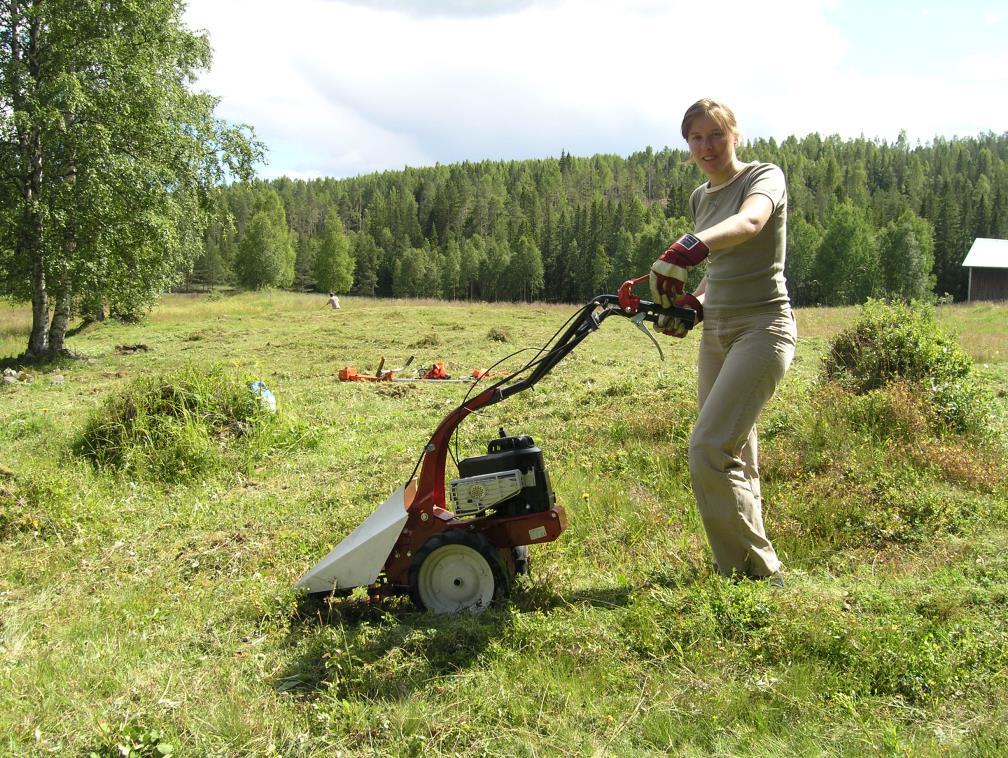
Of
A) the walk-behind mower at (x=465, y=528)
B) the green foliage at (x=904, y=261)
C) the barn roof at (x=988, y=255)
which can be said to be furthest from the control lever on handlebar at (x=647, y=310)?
the green foliage at (x=904, y=261)

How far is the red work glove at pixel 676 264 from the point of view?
3.21 m

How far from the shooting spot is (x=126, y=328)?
28094 millimetres

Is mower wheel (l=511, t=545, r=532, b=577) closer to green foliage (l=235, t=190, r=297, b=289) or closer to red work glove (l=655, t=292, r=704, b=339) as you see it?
red work glove (l=655, t=292, r=704, b=339)

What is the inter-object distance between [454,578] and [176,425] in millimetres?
4385

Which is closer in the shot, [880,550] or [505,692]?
[505,692]

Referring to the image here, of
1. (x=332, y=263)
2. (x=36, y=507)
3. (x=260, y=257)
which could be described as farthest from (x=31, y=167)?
(x=332, y=263)

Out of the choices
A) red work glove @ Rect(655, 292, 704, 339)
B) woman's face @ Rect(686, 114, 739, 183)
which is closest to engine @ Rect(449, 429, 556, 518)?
red work glove @ Rect(655, 292, 704, 339)

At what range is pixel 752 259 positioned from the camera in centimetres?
370

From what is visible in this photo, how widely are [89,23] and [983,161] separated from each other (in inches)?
5900

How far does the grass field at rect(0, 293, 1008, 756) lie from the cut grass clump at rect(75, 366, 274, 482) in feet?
0.54

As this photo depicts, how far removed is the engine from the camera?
156 inches

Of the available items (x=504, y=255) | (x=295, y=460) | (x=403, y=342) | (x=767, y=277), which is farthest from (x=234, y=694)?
(x=504, y=255)

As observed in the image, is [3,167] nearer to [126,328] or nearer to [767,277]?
[126,328]

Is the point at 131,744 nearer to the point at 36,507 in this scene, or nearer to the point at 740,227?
the point at 740,227
